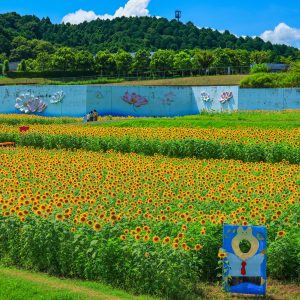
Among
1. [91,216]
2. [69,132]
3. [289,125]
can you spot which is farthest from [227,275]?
[289,125]

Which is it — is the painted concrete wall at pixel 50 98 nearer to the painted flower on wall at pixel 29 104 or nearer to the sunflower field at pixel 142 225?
the painted flower on wall at pixel 29 104

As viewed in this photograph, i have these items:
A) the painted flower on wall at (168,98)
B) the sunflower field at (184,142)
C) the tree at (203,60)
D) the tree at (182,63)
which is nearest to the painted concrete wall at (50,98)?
the painted flower on wall at (168,98)

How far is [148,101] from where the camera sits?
153 feet

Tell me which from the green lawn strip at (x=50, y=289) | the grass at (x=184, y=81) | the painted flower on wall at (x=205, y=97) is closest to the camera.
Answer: the green lawn strip at (x=50, y=289)

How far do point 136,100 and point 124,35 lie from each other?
96.9 metres

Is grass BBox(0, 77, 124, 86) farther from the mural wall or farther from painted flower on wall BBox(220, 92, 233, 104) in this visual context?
painted flower on wall BBox(220, 92, 233, 104)

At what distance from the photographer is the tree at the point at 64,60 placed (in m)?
83.1

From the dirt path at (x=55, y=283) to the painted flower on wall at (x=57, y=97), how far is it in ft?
126

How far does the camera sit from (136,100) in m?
46.2

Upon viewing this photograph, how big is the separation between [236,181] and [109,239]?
5.41 metres

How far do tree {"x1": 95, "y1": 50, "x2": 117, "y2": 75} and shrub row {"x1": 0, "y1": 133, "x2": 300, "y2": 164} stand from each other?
61.3 meters

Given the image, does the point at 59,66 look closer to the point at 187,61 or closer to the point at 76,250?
the point at 187,61

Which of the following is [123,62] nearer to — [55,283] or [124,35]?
[124,35]

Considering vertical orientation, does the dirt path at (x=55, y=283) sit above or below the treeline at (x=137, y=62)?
below
